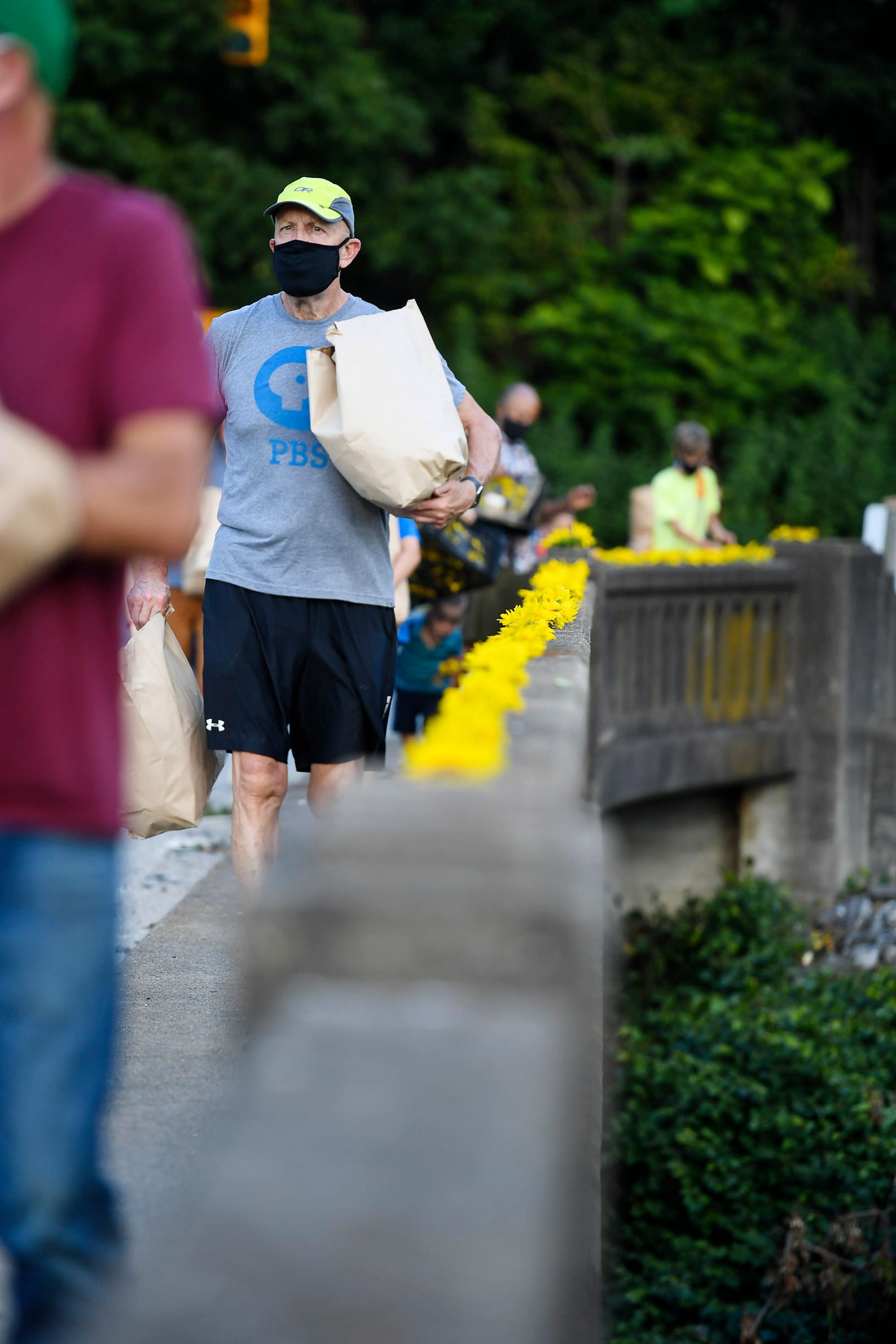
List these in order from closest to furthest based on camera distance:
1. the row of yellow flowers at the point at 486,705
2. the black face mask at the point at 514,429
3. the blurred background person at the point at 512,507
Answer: the row of yellow flowers at the point at 486,705, the blurred background person at the point at 512,507, the black face mask at the point at 514,429

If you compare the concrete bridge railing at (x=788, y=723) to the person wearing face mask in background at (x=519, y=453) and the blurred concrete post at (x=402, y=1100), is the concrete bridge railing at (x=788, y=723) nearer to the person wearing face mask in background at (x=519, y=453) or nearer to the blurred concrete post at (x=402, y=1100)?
the person wearing face mask in background at (x=519, y=453)

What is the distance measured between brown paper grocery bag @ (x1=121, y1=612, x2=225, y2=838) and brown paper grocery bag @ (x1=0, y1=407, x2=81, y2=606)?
206 cm

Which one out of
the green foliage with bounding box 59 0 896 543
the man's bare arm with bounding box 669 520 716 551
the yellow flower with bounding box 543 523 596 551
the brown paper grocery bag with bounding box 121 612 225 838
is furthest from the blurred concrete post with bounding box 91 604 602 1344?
the green foliage with bounding box 59 0 896 543

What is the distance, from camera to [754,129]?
2202 centimetres

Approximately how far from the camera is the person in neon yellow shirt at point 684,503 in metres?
11.5

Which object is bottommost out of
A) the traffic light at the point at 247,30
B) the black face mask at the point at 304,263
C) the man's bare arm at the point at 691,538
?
the man's bare arm at the point at 691,538

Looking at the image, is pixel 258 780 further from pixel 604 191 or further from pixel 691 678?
pixel 604 191

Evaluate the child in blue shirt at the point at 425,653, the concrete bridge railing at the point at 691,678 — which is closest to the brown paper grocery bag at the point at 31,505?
the child in blue shirt at the point at 425,653

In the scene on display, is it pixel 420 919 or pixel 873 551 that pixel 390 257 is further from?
pixel 420 919

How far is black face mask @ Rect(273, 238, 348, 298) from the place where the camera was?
4.22m

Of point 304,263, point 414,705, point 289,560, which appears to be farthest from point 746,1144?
point 304,263

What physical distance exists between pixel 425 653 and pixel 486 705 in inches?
235

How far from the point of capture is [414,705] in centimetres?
879

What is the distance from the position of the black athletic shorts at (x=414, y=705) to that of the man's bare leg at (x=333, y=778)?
4.22 metres
